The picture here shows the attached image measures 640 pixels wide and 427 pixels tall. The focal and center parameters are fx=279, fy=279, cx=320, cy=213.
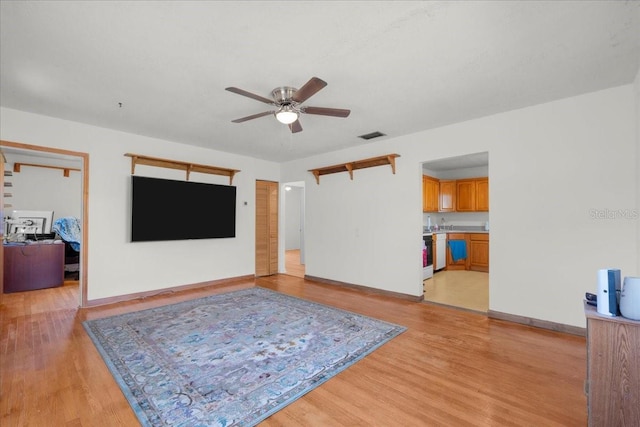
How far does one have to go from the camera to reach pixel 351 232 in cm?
534

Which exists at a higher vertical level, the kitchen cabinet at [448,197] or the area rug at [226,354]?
the kitchen cabinet at [448,197]

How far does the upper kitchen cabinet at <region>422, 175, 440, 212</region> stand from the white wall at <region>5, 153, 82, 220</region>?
7.54 m

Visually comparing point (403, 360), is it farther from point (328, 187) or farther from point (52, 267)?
point (52, 267)

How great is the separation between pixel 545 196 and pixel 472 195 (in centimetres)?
396

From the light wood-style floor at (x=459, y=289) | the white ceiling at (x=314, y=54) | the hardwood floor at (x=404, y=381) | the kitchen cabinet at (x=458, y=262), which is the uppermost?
the white ceiling at (x=314, y=54)

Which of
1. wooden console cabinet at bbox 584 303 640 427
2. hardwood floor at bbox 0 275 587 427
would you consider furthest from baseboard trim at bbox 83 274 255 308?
wooden console cabinet at bbox 584 303 640 427

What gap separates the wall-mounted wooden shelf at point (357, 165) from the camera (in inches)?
183

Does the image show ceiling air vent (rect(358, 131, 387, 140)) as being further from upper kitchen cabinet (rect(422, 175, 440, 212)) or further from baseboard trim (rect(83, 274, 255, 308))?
baseboard trim (rect(83, 274, 255, 308))

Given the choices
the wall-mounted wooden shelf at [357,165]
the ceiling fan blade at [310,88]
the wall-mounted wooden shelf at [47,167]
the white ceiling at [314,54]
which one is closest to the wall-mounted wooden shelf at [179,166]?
the white ceiling at [314,54]

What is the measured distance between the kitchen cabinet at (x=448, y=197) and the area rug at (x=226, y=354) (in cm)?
488

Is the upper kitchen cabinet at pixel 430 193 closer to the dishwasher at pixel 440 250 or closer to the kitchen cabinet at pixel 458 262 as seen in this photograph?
the dishwasher at pixel 440 250

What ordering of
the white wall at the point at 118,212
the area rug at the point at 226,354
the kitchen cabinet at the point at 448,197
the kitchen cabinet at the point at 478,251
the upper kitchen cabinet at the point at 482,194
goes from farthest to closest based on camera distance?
1. the kitchen cabinet at the point at 448,197
2. the upper kitchen cabinet at the point at 482,194
3. the kitchen cabinet at the point at 478,251
4. the white wall at the point at 118,212
5. the area rug at the point at 226,354

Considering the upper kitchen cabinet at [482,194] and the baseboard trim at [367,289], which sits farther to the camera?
the upper kitchen cabinet at [482,194]

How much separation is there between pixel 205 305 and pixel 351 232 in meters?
2.78
